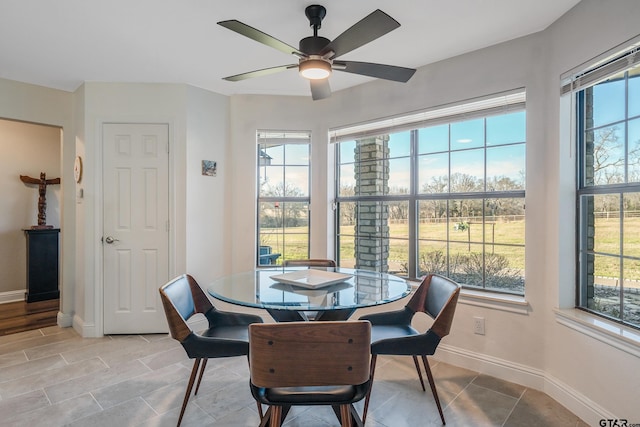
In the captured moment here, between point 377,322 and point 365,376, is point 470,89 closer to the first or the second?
point 377,322

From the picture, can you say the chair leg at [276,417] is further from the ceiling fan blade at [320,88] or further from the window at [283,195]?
the window at [283,195]

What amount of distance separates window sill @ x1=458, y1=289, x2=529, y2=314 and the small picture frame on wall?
2.57m

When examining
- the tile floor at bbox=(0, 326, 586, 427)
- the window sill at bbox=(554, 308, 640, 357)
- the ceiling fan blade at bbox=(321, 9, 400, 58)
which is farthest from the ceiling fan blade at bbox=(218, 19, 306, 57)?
the window sill at bbox=(554, 308, 640, 357)

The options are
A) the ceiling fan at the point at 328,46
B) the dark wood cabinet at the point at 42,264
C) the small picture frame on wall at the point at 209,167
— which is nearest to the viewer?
the ceiling fan at the point at 328,46

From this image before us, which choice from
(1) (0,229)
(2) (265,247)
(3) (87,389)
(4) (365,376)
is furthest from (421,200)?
(1) (0,229)

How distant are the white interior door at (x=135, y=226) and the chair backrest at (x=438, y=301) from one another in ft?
7.77

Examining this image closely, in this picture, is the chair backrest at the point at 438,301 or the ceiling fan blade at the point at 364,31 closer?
the ceiling fan blade at the point at 364,31

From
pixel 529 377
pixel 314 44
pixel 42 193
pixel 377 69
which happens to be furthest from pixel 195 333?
pixel 42 193

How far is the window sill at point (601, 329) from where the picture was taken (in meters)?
1.76

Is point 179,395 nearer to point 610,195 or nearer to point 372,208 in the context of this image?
point 372,208

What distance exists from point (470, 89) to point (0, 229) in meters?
5.57

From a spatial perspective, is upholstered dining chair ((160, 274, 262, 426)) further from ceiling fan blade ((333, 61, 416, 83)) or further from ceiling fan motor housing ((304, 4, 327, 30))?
ceiling fan motor housing ((304, 4, 327, 30))

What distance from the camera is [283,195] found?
145 inches

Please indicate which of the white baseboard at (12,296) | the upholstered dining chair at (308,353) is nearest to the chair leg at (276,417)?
the upholstered dining chair at (308,353)
